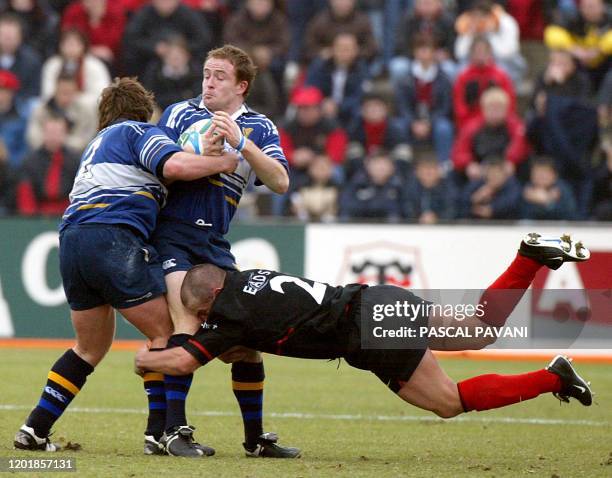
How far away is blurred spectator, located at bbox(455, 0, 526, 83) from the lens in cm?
1656

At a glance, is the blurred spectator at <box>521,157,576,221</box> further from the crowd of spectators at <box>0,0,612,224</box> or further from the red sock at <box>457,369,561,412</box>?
the red sock at <box>457,369,561,412</box>

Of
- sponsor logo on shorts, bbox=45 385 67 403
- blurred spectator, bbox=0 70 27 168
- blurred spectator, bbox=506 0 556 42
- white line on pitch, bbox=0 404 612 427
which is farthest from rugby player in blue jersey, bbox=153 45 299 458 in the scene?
Result: blurred spectator, bbox=506 0 556 42

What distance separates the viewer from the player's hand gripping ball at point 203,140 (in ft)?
21.9

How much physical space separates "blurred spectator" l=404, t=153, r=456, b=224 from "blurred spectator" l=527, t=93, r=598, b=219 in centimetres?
160

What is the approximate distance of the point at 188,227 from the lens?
23.0 feet

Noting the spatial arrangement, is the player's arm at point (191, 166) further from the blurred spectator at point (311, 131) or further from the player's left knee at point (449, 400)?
the blurred spectator at point (311, 131)

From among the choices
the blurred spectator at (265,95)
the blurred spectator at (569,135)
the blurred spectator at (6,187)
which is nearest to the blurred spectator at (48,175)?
the blurred spectator at (6,187)

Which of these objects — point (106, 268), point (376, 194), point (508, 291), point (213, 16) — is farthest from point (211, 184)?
point (213, 16)

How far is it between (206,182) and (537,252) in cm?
185

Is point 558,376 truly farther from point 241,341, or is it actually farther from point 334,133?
point 334,133

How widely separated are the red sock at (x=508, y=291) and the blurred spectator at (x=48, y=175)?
29.2ft

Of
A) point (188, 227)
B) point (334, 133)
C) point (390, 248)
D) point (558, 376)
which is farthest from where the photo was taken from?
point (334, 133)

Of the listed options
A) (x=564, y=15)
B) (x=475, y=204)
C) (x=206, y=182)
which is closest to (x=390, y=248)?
(x=475, y=204)

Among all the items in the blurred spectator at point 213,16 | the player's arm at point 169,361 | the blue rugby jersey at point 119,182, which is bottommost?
the player's arm at point 169,361
